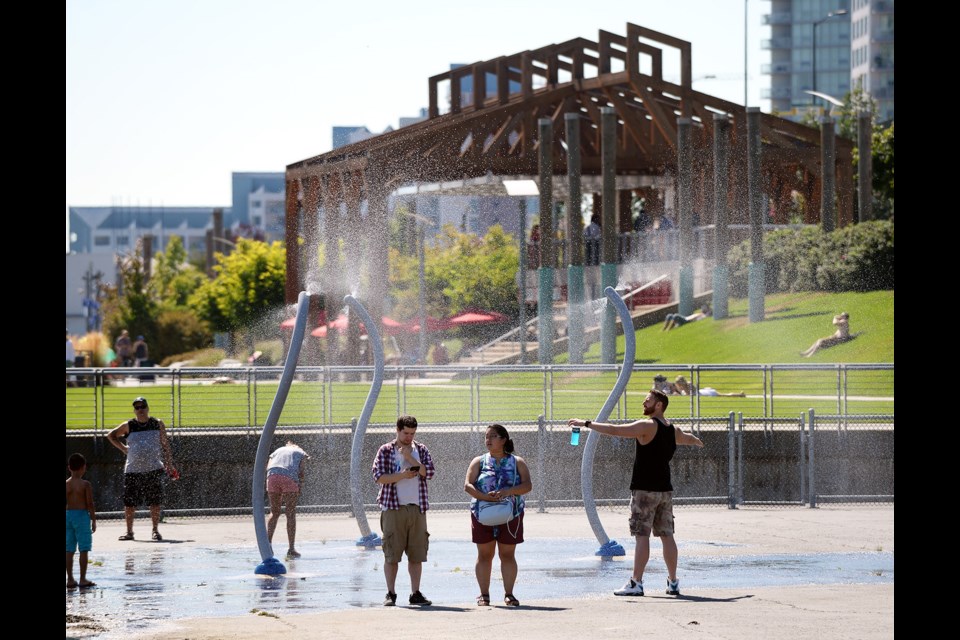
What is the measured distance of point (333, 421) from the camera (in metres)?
24.7

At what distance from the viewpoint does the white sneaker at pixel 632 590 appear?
12.5 m

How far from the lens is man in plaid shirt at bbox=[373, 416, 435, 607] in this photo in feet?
41.1

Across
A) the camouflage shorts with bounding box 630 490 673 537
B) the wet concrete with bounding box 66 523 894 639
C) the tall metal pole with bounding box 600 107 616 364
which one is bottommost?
the wet concrete with bounding box 66 523 894 639

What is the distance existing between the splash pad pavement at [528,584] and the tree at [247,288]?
205 ft

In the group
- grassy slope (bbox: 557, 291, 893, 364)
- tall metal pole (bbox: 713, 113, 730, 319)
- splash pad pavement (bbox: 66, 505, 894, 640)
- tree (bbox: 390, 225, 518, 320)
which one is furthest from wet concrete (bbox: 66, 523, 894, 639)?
tree (bbox: 390, 225, 518, 320)

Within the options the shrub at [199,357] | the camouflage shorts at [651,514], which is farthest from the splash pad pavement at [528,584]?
the shrub at [199,357]

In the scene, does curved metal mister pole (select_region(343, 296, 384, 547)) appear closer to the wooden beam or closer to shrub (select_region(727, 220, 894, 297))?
shrub (select_region(727, 220, 894, 297))

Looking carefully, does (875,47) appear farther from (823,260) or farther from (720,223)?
(720,223)

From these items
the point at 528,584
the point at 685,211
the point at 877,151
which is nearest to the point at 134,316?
the point at 877,151

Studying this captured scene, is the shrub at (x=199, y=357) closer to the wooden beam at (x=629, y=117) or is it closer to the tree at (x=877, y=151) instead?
the wooden beam at (x=629, y=117)

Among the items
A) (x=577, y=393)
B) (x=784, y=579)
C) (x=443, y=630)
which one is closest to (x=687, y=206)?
(x=577, y=393)
